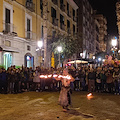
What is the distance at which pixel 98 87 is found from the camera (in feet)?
47.3

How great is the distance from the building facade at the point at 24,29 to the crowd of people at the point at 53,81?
410 cm

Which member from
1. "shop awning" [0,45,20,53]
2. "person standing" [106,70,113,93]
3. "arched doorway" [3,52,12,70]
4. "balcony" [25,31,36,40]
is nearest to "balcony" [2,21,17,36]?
"shop awning" [0,45,20,53]

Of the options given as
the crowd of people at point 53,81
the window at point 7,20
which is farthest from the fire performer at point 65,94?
the window at point 7,20

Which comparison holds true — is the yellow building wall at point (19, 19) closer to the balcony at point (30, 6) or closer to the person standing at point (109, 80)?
the balcony at point (30, 6)

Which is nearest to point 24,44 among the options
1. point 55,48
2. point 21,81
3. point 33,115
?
point 55,48

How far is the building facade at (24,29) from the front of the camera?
64.1 ft

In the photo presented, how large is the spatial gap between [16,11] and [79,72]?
1114cm

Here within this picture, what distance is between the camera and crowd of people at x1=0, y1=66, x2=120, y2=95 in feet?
43.9

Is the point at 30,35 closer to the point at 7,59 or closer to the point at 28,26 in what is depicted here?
the point at 28,26

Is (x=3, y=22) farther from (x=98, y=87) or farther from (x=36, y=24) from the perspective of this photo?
(x=98, y=87)

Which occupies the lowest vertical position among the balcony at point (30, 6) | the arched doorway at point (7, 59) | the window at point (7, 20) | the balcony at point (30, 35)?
the arched doorway at point (7, 59)

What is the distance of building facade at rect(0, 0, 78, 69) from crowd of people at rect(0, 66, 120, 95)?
161 inches

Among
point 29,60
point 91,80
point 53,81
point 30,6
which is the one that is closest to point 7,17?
point 30,6

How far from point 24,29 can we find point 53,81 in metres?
10.7
